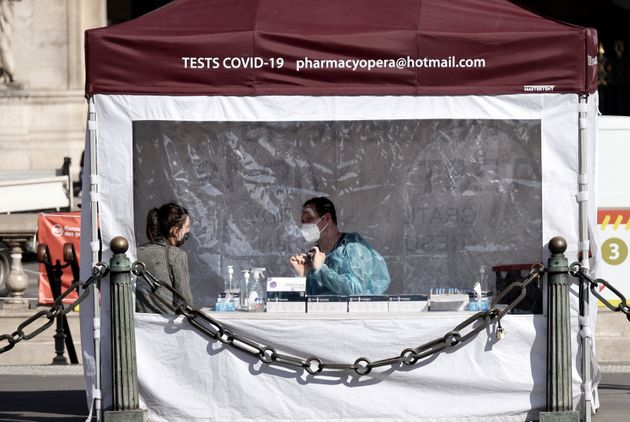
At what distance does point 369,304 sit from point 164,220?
1.45m

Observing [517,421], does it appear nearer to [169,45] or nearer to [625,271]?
[169,45]

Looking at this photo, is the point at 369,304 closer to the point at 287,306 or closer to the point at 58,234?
the point at 287,306

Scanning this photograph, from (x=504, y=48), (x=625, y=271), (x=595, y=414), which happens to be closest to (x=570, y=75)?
(x=504, y=48)

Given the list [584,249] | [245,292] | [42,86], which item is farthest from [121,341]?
[42,86]

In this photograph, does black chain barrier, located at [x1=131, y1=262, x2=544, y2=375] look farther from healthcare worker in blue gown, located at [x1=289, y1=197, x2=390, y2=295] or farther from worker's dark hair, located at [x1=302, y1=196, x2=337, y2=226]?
worker's dark hair, located at [x1=302, y1=196, x2=337, y2=226]

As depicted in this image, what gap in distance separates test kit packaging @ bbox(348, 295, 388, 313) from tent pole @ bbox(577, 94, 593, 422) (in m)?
1.18

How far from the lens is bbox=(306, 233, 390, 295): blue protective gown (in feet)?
31.5

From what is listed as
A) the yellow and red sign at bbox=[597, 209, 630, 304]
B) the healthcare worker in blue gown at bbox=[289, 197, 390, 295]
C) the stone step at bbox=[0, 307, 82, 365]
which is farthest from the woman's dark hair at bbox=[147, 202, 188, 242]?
the stone step at bbox=[0, 307, 82, 365]

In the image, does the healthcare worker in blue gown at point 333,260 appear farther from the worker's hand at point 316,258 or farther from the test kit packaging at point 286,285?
the test kit packaging at point 286,285

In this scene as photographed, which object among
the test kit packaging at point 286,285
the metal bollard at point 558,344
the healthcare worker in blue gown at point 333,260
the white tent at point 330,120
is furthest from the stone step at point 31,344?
the metal bollard at point 558,344

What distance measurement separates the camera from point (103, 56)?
8.91 metres

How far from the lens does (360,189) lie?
426 inches

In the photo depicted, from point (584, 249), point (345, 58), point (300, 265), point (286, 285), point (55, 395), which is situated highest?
point (345, 58)

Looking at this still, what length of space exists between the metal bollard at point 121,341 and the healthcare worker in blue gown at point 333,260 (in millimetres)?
1264
